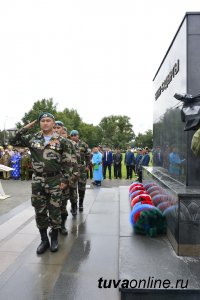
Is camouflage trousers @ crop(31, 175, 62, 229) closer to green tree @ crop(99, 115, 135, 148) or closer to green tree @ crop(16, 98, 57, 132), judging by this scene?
green tree @ crop(16, 98, 57, 132)

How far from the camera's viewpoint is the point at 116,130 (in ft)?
250

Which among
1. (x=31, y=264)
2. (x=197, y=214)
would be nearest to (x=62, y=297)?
(x=31, y=264)

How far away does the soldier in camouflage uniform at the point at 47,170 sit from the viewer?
179 inches

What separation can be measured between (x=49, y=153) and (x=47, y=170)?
241 millimetres

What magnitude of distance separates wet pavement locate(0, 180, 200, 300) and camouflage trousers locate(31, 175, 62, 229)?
47 cm

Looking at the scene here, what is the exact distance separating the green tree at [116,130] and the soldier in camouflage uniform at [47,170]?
66411mm

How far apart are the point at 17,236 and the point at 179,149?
307 cm

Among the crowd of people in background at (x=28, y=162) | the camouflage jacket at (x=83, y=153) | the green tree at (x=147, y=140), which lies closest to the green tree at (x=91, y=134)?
the green tree at (x=147, y=140)

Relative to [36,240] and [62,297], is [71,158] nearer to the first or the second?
[36,240]

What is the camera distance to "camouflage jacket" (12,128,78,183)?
14.9ft

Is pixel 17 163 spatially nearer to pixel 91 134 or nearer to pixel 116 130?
pixel 91 134

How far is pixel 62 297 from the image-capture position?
3225 mm

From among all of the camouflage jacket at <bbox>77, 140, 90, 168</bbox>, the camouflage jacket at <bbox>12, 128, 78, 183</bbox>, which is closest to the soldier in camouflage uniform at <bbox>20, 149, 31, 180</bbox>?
the camouflage jacket at <bbox>77, 140, 90, 168</bbox>

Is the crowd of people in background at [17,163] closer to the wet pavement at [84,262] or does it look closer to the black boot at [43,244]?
the wet pavement at [84,262]
